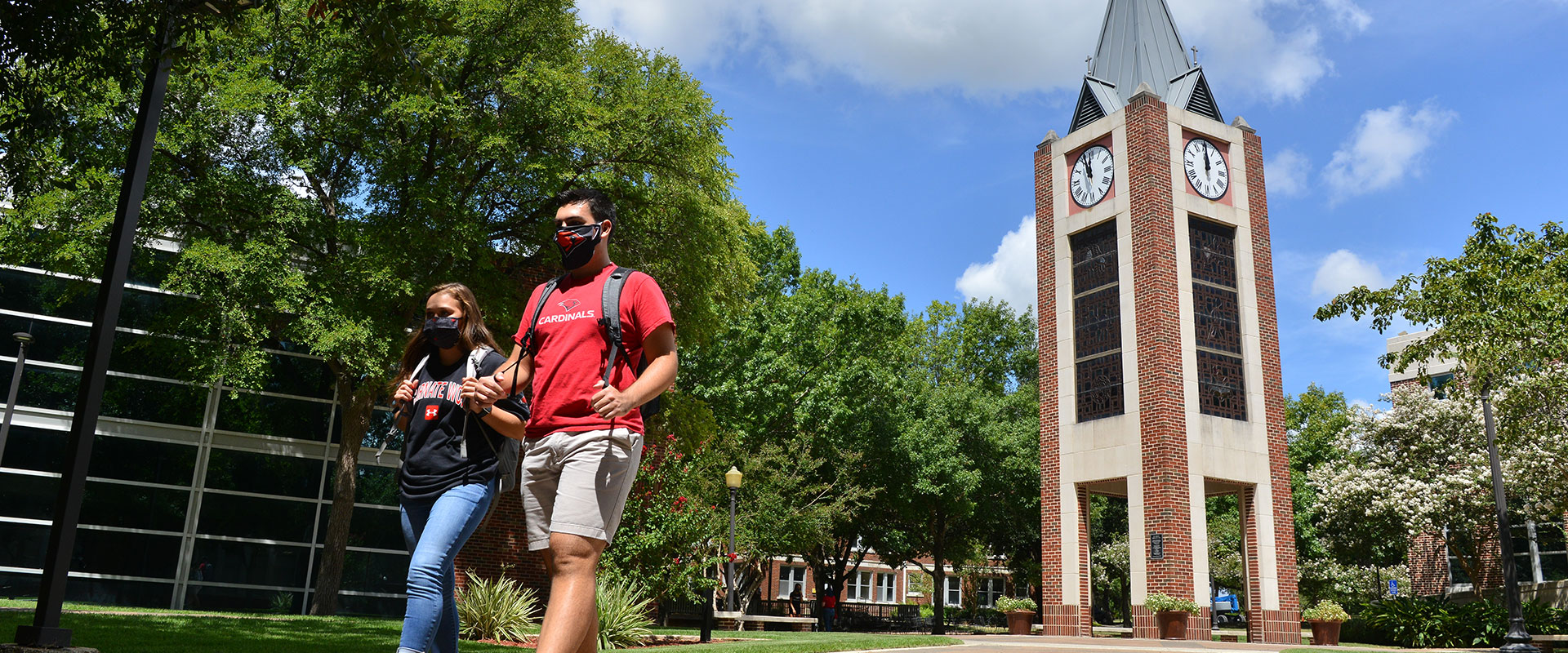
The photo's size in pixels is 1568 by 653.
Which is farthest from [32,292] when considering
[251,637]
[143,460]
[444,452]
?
[444,452]

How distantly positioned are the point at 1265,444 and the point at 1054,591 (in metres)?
6.55

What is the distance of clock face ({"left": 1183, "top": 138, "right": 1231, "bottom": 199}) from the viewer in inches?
1075

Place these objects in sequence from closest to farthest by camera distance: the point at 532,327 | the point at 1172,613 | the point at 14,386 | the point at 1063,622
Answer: the point at 532,327 → the point at 14,386 → the point at 1172,613 → the point at 1063,622

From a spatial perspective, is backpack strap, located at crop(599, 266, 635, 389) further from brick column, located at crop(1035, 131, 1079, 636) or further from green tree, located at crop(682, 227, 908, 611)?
brick column, located at crop(1035, 131, 1079, 636)

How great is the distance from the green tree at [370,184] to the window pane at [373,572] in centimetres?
409

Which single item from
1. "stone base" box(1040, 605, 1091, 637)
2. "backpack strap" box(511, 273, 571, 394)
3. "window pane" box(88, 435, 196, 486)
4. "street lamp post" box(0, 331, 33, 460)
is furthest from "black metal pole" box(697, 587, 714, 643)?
"street lamp post" box(0, 331, 33, 460)

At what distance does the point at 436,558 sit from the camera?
3.95 m

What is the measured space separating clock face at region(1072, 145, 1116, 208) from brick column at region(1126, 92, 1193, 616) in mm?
826

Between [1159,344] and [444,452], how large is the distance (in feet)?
76.8

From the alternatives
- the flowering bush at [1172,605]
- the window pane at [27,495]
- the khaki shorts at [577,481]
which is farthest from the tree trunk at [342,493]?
the flowering bush at [1172,605]

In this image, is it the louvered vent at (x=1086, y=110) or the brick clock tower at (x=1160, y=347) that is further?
the louvered vent at (x=1086, y=110)

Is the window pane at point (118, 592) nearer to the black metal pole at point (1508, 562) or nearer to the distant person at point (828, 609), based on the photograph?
the distant person at point (828, 609)

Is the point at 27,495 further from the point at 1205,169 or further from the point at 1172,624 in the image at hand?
the point at 1205,169

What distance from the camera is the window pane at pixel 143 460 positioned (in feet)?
66.7
